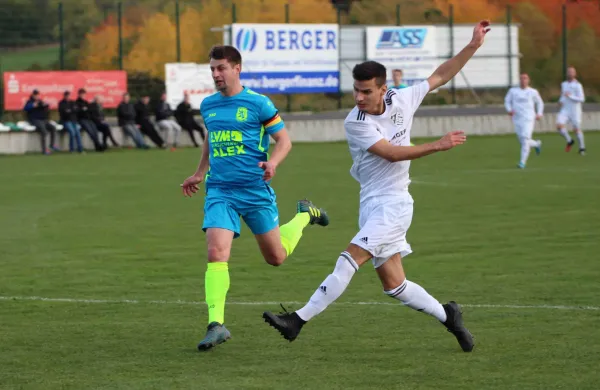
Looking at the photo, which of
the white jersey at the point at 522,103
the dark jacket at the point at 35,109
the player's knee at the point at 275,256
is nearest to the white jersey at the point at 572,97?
the white jersey at the point at 522,103

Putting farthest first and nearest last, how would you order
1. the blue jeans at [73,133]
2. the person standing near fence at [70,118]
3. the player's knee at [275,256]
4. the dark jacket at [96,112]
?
the dark jacket at [96,112] → the blue jeans at [73,133] → the person standing near fence at [70,118] → the player's knee at [275,256]

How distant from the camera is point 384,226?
7828 millimetres

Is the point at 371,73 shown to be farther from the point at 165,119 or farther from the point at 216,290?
the point at 165,119

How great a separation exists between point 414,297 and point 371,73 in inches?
58.3

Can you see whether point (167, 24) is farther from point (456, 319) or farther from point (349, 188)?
point (456, 319)

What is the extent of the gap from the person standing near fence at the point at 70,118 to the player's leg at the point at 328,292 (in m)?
28.0

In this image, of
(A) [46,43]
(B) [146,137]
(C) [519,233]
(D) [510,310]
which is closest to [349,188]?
(C) [519,233]

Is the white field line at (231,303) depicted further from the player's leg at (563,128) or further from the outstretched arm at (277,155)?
the player's leg at (563,128)

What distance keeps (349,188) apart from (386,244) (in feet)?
46.5

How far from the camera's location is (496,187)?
2136 centimetres

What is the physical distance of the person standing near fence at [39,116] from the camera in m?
34.9

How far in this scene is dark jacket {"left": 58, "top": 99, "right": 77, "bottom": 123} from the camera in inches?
1377

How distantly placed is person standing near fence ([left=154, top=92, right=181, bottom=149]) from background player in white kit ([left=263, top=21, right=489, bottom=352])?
1150 inches

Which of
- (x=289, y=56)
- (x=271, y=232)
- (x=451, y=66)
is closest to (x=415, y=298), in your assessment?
(x=271, y=232)
